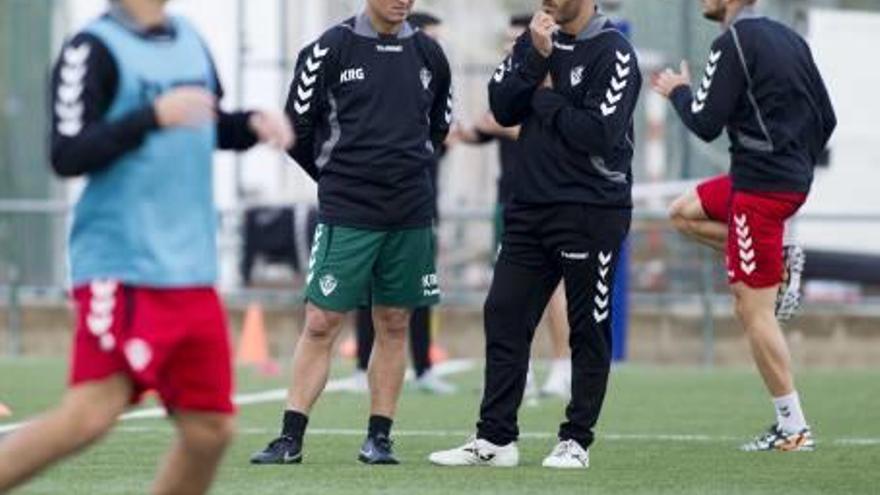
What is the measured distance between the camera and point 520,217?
10203mm

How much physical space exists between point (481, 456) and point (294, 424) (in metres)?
0.78

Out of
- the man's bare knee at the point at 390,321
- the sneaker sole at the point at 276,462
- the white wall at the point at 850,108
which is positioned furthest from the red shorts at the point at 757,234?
the white wall at the point at 850,108

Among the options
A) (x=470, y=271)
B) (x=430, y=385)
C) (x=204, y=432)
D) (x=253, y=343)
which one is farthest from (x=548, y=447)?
(x=470, y=271)

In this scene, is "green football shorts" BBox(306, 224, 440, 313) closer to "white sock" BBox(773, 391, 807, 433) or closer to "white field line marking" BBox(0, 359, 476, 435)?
"white field line marking" BBox(0, 359, 476, 435)

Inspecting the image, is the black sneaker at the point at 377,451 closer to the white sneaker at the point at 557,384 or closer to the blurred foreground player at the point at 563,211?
the blurred foreground player at the point at 563,211

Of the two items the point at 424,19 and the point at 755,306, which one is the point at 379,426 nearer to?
the point at 755,306

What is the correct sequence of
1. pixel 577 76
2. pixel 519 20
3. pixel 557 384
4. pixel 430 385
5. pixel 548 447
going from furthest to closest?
pixel 430 385, pixel 557 384, pixel 519 20, pixel 548 447, pixel 577 76

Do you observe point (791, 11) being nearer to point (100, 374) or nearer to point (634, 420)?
point (634, 420)

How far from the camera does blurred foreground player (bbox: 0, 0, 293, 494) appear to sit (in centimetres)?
691

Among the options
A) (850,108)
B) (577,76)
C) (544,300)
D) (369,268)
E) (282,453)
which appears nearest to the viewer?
(577,76)

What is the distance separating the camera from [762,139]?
10938 millimetres

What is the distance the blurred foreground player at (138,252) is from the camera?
6914 millimetres

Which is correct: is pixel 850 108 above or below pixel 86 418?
above

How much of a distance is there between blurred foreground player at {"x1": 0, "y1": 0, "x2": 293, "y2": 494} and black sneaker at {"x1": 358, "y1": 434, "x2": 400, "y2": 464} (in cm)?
321
